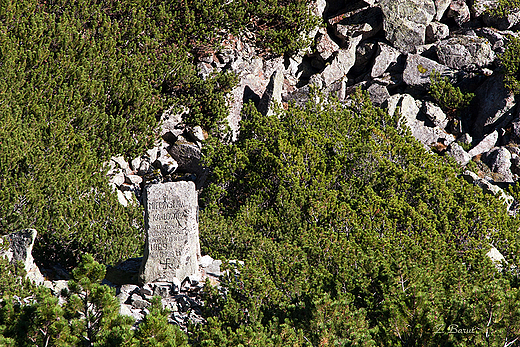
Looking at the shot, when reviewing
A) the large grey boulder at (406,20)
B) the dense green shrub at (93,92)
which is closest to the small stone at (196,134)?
the dense green shrub at (93,92)

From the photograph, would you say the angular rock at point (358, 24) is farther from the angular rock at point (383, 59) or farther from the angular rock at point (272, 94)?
the angular rock at point (272, 94)

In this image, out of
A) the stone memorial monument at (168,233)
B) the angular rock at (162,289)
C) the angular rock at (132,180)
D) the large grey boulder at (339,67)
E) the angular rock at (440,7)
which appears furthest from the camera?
the angular rock at (440,7)

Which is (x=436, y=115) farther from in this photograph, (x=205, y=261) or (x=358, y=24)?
(x=205, y=261)

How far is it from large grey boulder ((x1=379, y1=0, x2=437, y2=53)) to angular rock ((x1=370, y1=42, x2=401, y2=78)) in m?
0.40

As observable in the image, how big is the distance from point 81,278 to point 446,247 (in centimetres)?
772

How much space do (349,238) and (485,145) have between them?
9.95m

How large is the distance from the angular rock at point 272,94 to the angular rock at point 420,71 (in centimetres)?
504

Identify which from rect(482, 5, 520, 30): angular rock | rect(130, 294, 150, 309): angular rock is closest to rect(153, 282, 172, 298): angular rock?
rect(130, 294, 150, 309): angular rock

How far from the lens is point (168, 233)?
396 inches

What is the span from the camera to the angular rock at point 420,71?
2022cm

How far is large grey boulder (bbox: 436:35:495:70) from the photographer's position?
20.6m

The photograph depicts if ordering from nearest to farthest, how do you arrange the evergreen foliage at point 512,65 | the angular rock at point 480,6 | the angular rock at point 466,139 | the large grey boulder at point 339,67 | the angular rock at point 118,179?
the angular rock at point 118,179 < the evergreen foliage at point 512,65 < the angular rock at point 466,139 < the large grey boulder at point 339,67 < the angular rock at point 480,6

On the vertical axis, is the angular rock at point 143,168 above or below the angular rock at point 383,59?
below

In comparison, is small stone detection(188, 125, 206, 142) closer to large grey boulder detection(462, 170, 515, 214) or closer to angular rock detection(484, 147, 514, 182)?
large grey boulder detection(462, 170, 515, 214)
